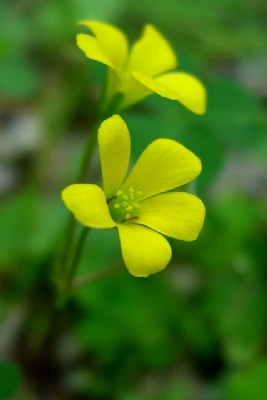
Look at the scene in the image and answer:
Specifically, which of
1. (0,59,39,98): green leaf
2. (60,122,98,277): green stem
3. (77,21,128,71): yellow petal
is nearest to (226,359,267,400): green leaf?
(60,122,98,277): green stem

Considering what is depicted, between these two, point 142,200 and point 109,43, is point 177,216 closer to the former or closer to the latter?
point 142,200

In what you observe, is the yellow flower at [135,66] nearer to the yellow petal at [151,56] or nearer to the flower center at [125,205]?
the yellow petal at [151,56]

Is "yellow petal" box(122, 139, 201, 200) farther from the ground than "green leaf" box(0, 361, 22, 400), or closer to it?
farther from the ground

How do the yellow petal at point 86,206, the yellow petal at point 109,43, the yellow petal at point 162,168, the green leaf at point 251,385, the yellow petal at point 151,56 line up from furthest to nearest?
the green leaf at point 251,385 → the yellow petal at point 151,56 → the yellow petal at point 109,43 → the yellow petal at point 162,168 → the yellow petal at point 86,206

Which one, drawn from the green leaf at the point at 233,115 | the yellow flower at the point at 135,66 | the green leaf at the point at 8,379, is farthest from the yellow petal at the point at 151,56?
the green leaf at the point at 8,379

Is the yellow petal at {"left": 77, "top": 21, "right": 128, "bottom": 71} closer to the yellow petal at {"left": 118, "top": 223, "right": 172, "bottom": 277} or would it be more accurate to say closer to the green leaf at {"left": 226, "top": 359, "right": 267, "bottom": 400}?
the yellow petal at {"left": 118, "top": 223, "right": 172, "bottom": 277}

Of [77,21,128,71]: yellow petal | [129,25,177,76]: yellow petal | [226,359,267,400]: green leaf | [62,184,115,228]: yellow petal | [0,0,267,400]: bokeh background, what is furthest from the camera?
[0,0,267,400]: bokeh background

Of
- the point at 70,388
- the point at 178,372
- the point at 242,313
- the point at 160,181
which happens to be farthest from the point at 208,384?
the point at 160,181
